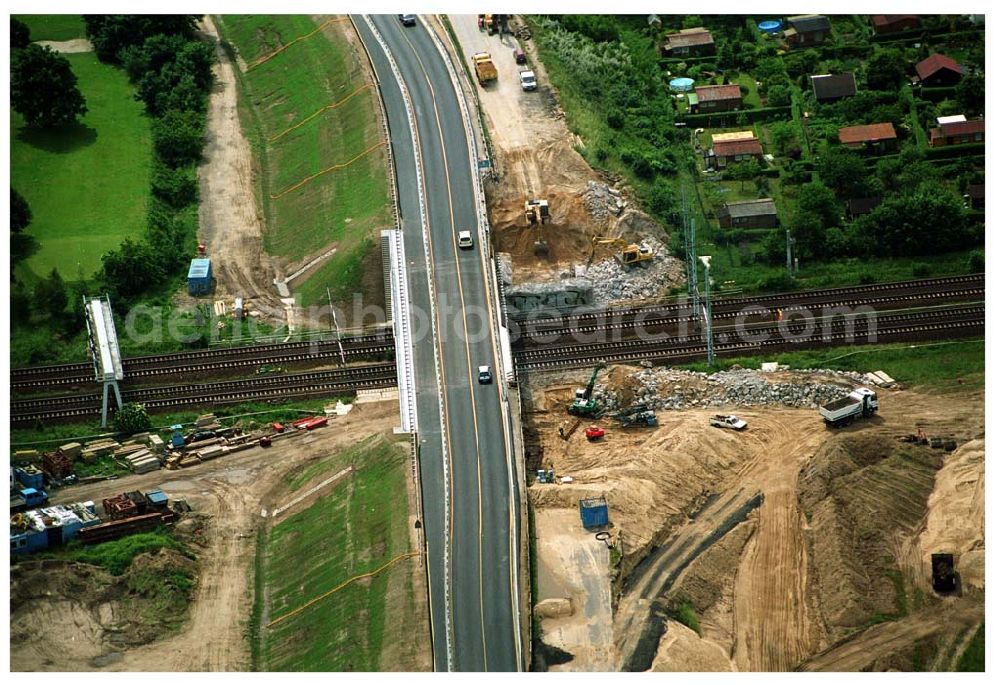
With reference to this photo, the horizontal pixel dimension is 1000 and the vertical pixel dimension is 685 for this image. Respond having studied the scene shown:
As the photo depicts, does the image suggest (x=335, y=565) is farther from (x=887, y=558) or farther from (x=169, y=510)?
(x=887, y=558)

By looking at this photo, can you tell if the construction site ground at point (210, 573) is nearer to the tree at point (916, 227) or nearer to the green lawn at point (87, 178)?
the green lawn at point (87, 178)

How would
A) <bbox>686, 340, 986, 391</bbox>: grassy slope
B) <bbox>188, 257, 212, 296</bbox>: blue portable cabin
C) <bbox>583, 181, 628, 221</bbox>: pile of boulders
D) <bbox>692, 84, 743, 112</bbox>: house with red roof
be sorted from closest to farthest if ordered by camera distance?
1. <bbox>686, 340, 986, 391</bbox>: grassy slope
2. <bbox>188, 257, 212, 296</bbox>: blue portable cabin
3. <bbox>583, 181, 628, 221</bbox>: pile of boulders
4. <bbox>692, 84, 743, 112</bbox>: house with red roof

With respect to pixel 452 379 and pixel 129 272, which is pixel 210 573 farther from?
pixel 129 272

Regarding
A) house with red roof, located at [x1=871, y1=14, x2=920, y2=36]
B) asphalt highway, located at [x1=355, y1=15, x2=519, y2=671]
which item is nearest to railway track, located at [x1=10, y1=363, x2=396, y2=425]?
asphalt highway, located at [x1=355, y1=15, x2=519, y2=671]

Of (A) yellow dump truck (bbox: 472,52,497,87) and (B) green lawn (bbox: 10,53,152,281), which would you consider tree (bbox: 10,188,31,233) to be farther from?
(A) yellow dump truck (bbox: 472,52,497,87)

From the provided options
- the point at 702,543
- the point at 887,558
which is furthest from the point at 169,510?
the point at 887,558
